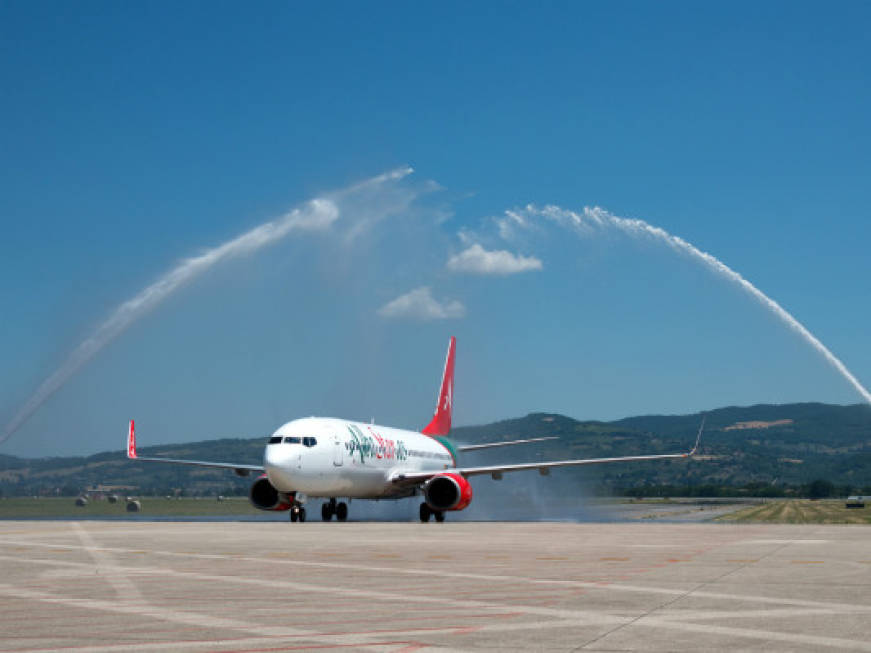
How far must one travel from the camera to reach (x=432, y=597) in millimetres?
14523

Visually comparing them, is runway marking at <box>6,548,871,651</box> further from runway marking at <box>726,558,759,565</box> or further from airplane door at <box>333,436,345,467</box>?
airplane door at <box>333,436,345,467</box>

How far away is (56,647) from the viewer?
9969 millimetres

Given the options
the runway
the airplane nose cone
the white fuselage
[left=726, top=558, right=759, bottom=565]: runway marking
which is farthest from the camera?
the white fuselage

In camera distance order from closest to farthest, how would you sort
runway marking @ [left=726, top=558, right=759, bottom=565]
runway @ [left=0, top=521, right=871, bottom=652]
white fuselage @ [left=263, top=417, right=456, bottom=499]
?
runway @ [left=0, top=521, right=871, bottom=652] < runway marking @ [left=726, top=558, right=759, bottom=565] < white fuselage @ [left=263, top=417, right=456, bottom=499]

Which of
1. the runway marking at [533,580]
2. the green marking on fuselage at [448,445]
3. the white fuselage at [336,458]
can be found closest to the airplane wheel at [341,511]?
the white fuselage at [336,458]

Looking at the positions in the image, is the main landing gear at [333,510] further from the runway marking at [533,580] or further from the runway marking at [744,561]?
the runway marking at [744,561]

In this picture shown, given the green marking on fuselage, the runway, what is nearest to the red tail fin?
the green marking on fuselage

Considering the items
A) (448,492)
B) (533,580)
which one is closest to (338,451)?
(448,492)

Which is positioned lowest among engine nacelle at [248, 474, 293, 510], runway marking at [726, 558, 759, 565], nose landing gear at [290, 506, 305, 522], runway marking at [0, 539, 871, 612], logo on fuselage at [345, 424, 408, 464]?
runway marking at [726, 558, 759, 565]

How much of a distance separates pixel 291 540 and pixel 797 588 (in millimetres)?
17037

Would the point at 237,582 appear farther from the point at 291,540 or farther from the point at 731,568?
the point at 291,540

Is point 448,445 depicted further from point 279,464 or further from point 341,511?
point 279,464

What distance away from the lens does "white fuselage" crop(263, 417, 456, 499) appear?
147ft

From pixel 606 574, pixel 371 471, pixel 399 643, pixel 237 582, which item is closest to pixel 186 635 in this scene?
pixel 399 643
